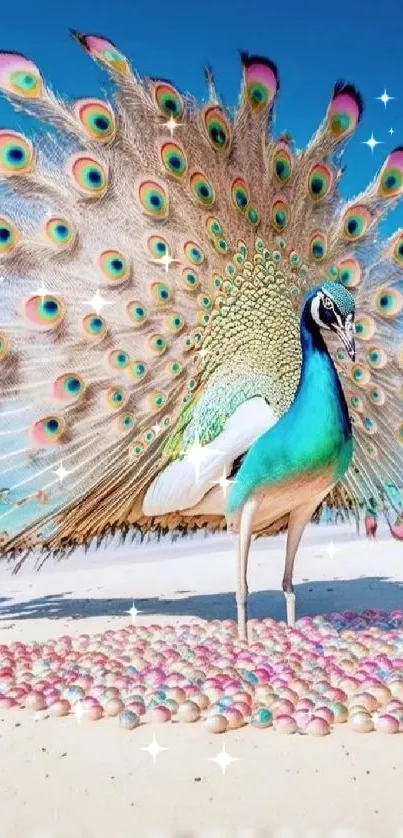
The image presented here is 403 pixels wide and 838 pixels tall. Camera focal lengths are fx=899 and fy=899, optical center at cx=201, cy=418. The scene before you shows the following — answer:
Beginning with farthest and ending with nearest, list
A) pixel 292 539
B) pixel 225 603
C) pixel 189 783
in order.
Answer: pixel 225 603
pixel 292 539
pixel 189 783

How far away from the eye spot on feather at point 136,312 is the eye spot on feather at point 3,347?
0.68 m

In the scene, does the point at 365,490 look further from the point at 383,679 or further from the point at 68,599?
the point at 68,599

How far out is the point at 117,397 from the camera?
4.91 m

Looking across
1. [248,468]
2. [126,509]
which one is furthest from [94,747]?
[126,509]

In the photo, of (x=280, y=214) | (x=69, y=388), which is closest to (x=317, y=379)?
(x=280, y=214)

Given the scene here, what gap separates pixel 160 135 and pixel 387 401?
201 centimetres

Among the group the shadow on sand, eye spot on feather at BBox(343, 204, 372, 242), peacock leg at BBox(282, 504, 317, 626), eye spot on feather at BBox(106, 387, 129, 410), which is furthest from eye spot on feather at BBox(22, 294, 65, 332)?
the shadow on sand

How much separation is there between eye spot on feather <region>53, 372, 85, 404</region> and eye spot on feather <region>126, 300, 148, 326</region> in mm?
427

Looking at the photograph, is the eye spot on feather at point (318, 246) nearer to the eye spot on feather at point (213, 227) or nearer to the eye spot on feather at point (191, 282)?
the eye spot on feather at point (213, 227)

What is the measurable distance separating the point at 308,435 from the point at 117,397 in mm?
1184

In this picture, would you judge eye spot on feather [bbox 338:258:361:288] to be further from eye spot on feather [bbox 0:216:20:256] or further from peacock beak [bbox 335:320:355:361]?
eye spot on feather [bbox 0:216:20:256]

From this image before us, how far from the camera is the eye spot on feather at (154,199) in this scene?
495 cm

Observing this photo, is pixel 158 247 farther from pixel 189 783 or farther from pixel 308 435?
pixel 189 783

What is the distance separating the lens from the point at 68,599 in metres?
7.00
